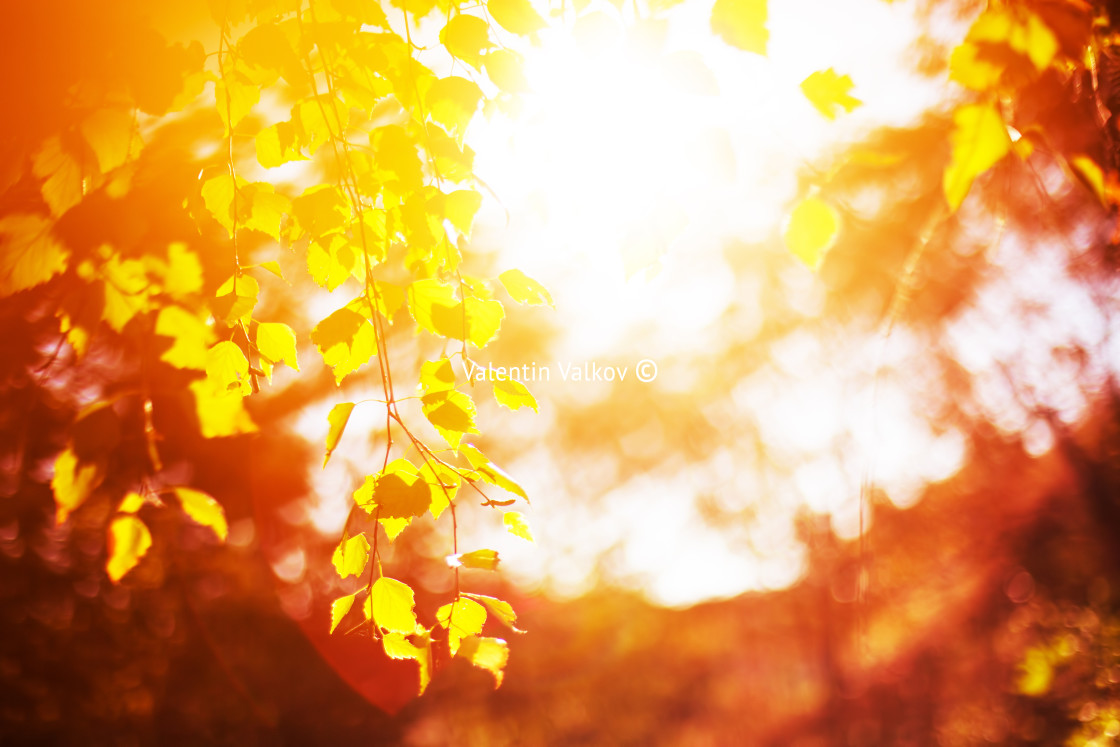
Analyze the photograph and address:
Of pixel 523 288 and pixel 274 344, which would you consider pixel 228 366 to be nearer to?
pixel 274 344

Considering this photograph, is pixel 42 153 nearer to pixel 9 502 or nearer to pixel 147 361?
pixel 147 361

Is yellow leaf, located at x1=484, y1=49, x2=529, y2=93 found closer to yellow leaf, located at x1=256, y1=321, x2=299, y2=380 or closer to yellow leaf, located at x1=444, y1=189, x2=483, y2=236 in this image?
yellow leaf, located at x1=444, y1=189, x2=483, y2=236

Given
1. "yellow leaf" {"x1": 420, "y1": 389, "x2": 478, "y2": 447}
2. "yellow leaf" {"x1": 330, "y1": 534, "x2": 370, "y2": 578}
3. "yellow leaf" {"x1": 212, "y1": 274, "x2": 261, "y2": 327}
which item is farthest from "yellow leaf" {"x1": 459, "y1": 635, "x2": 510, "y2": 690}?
"yellow leaf" {"x1": 212, "y1": 274, "x2": 261, "y2": 327}

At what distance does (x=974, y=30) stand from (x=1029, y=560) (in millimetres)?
12630

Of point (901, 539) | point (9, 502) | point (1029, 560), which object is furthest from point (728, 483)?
point (9, 502)

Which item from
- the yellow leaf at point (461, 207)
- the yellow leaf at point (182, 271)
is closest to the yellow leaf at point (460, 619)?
the yellow leaf at point (461, 207)

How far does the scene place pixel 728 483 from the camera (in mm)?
8508

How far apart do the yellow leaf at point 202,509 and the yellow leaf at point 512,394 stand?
0.72 meters

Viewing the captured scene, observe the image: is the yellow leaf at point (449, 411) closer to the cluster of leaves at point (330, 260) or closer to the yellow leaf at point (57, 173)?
the cluster of leaves at point (330, 260)

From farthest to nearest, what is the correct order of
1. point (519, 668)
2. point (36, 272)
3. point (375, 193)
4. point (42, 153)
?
1. point (519, 668)
2. point (375, 193)
3. point (36, 272)
4. point (42, 153)

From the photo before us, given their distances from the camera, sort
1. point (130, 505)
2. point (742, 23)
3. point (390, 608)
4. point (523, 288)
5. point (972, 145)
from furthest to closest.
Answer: point (130, 505) < point (523, 288) < point (390, 608) < point (742, 23) < point (972, 145)

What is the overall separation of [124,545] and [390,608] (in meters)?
0.69

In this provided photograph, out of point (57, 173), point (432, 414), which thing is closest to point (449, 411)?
point (432, 414)

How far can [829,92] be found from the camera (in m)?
0.98
